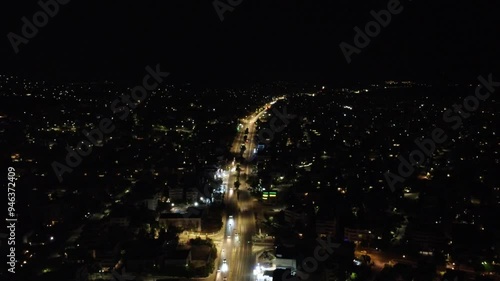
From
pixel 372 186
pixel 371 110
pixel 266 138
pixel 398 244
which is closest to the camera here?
pixel 398 244

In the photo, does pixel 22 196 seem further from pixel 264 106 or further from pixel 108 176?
pixel 264 106

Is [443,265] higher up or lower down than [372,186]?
lower down

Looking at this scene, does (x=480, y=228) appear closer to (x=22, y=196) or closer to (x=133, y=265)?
(x=133, y=265)

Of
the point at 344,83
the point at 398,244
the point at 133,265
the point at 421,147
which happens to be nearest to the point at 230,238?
the point at 133,265

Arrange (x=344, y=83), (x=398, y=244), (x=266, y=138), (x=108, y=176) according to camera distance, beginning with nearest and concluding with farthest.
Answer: (x=398, y=244) → (x=108, y=176) → (x=266, y=138) → (x=344, y=83)

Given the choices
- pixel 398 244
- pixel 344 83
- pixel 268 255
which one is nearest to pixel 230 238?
pixel 268 255

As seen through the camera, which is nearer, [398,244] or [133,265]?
[133,265]

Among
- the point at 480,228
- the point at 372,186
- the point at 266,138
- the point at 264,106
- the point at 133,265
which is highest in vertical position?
the point at 264,106
